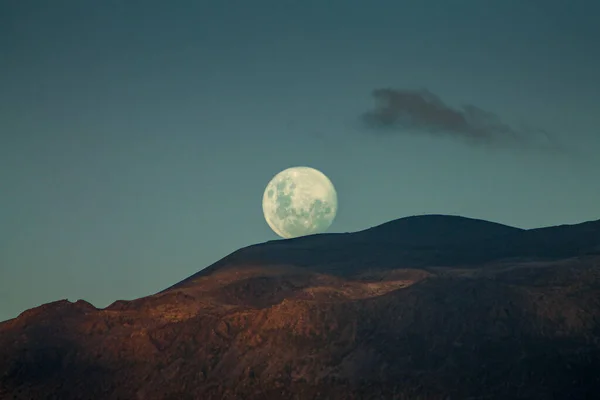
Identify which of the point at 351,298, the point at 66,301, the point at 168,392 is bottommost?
the point at 168,392

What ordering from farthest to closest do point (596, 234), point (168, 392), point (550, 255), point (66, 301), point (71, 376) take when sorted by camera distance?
point (596, 234)
point (550, 255)
point (66, 301)
point (71, 376)
point (168, 392)

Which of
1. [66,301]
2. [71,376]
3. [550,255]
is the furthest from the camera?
[550,255]

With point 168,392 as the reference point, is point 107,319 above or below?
above

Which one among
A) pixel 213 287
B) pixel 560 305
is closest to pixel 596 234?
pixel 560 305

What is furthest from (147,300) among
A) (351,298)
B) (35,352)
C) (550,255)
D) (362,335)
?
(550,255)

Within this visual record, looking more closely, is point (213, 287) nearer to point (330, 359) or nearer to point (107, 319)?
point (107, 319)

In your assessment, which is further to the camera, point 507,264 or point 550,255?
point 550,255
